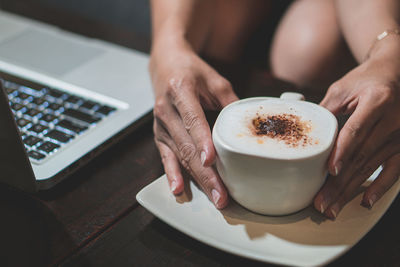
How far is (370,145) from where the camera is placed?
53 centimetres

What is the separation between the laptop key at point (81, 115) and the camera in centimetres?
70

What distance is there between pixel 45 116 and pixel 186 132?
10.6 inches

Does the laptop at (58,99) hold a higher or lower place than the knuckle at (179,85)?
lower

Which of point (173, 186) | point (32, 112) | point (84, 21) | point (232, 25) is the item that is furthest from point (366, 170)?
point (84, 21)

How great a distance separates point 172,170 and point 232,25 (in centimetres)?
65

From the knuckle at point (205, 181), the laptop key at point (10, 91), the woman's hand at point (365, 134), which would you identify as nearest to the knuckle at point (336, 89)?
the woman's hand at point (365, 134)

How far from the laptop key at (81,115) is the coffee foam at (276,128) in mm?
284

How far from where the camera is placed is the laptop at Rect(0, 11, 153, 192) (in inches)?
21.8

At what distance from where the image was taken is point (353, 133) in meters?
0.49

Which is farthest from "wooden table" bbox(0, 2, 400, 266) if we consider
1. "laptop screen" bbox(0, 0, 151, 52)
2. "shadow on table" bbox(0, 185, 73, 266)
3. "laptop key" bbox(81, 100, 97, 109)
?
"laptop screen" bbox(0, 0, 151, 52)

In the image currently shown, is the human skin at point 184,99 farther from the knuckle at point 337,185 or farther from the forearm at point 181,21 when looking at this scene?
the knuckle at point 337,185

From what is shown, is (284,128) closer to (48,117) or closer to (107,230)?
(107,230)

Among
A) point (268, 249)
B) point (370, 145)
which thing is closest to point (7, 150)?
point (268, 249)

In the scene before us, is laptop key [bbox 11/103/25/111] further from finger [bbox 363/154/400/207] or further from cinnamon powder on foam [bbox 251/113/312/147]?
finger [bbox 363/154/400/207]
